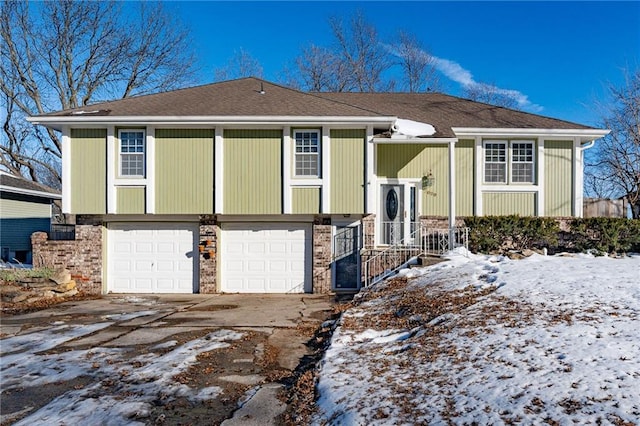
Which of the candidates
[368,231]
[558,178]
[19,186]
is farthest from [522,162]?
[19,186]

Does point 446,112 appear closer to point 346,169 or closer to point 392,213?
point 392,213

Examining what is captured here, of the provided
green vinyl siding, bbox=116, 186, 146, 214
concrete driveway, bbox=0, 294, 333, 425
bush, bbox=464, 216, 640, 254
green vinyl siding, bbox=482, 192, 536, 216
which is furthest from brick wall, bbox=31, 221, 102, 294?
green vinyl siding, bbox=482, 192, 536, 216

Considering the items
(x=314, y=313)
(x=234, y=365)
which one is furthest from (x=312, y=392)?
(x=314, y=313)

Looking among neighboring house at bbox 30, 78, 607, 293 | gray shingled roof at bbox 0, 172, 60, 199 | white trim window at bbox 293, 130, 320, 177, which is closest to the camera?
neighboring house at bbox 30, 78, 607, 293

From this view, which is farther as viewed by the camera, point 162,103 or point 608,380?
point 162,103

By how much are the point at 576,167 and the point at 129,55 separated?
870 inches

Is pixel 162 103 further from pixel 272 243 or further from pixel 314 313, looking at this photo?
pixel 314 313

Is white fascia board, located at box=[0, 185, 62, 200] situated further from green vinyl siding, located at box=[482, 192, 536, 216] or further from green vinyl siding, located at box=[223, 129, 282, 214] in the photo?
green vinyl siding, located at box=[482, 192, 536, 216]

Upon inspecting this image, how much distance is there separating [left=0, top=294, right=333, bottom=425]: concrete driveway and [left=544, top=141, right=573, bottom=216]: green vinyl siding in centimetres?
812

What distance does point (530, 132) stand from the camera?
13477 mm

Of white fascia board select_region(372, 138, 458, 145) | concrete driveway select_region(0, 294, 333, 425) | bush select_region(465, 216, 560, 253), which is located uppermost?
white fascia board select_region(372, 138, 458, 145)

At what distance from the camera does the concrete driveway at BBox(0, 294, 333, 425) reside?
4.47 m

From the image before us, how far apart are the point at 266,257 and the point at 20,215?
43.1 feet

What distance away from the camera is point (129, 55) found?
2439 cm
